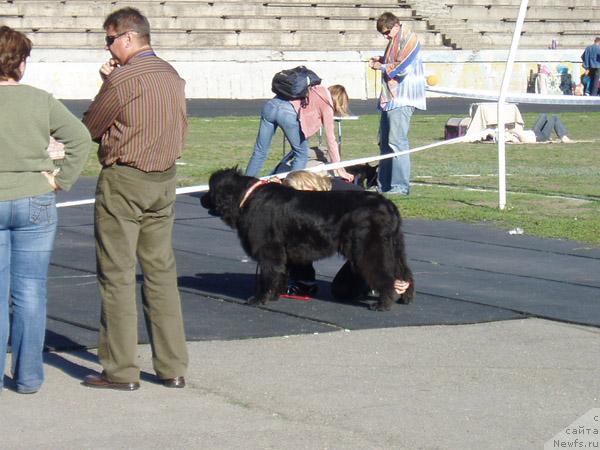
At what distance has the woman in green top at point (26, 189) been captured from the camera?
6.07m

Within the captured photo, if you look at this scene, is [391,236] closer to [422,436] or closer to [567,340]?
[567,340]

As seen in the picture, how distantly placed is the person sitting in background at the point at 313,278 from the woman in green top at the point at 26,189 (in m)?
2.76

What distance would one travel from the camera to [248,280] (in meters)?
9.69

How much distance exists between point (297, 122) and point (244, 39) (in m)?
28.5

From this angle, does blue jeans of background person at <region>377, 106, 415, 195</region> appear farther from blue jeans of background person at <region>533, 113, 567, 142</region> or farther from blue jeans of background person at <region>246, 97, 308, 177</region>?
blue jeans of background person at <region>533, 113, 567, 142</region>

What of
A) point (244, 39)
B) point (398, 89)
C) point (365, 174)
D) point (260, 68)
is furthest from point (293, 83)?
point (244, 39)

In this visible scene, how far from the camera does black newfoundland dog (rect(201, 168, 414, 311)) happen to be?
8344mm

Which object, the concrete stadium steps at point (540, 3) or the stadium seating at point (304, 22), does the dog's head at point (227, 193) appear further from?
the concrete stadium steps at point (540, 3)

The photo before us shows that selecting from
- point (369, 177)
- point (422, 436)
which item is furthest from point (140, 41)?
point (369, 177)

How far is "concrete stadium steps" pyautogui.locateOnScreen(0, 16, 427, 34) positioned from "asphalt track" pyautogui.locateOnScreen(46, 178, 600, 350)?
1122 inches

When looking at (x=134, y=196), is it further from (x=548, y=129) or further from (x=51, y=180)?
(x=548, y=129)

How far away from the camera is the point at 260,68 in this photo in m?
39.4

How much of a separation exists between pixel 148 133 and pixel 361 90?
3454 centimetres

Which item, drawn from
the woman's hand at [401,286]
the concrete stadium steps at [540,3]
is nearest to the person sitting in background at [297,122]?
the woman's hand at [401,286]
